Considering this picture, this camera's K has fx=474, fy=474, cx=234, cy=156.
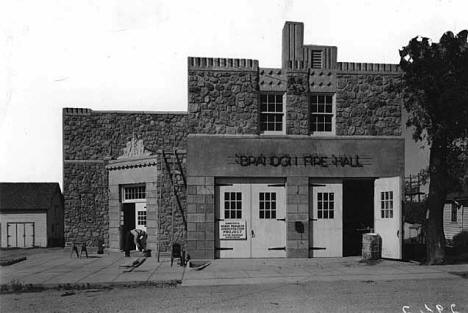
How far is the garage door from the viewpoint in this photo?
46250mm

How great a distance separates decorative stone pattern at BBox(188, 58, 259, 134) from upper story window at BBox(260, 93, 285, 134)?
14.7 inches

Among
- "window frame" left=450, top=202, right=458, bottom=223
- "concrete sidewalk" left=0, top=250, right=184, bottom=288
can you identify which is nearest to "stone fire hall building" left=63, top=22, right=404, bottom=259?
"concrete sidewalk" left=0, top=250, right=184, bottom=288

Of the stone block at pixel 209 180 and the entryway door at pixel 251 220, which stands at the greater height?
the stone block at pixel 209 180

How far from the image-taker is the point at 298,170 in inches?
664

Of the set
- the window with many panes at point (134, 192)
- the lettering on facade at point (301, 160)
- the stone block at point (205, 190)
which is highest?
the lettering on facade at point (301, 160)

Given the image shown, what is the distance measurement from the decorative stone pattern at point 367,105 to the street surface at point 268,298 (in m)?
6.95

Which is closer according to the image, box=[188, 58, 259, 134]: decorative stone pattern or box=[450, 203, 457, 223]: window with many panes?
box=[188, 58, 259, 134]: decorative stone pattern

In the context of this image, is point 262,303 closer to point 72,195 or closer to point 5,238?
point 72,195

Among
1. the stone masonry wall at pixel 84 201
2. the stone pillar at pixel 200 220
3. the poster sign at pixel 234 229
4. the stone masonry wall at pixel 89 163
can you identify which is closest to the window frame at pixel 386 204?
the poster sign at pixel 234 229

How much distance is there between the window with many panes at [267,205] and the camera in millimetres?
16797

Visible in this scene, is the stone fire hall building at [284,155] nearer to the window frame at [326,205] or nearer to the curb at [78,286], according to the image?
the window frame at [326,205]

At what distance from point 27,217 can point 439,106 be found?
43.4 m

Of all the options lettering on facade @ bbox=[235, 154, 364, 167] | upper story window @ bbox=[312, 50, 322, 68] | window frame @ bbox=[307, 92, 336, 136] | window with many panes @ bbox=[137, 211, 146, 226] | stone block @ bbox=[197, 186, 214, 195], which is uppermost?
upper story window @ bbox=[312, 50, 322, 68]

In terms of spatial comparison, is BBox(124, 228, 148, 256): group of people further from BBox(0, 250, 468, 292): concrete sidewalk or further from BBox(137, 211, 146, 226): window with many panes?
BBox(0, 250, 468, 292): concrete sidewalk
